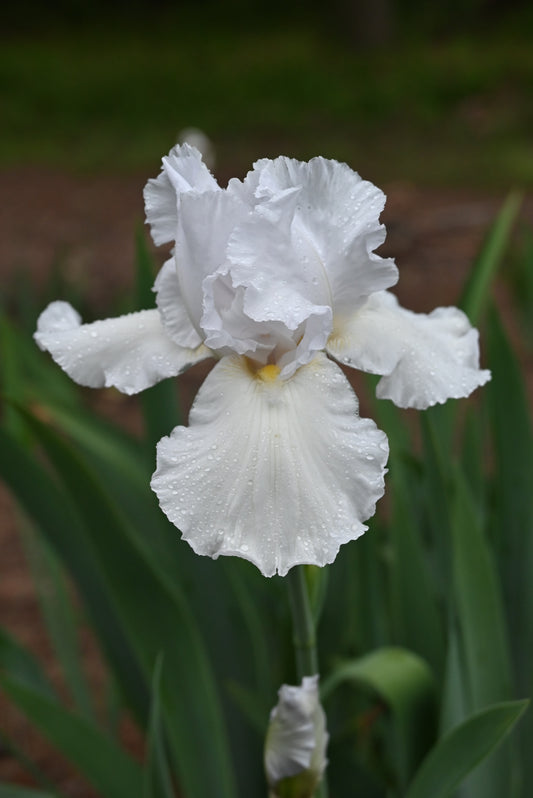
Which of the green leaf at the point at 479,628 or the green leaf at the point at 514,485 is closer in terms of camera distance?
the green leaf at the point at 479,628

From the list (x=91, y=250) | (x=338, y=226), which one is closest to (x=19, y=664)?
(x=338, y=226)

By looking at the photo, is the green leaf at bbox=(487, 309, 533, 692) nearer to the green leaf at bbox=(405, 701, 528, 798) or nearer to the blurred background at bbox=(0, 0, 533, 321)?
the green leaf at bbox=(405, 701, 528, 798)

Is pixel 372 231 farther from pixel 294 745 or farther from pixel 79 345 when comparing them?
pixel 294 745

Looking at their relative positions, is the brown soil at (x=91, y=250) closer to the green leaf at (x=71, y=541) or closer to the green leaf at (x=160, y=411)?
the green leaf at (x=160, y=411)

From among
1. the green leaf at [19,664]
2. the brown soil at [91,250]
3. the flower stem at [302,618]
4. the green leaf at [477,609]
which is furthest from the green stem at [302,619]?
the brown soil at [91,250]

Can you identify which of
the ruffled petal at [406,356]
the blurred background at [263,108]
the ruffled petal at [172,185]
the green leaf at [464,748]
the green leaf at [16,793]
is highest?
the blurred background at [263,108]

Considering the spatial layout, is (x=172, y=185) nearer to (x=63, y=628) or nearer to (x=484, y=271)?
(x=484, y=271)
